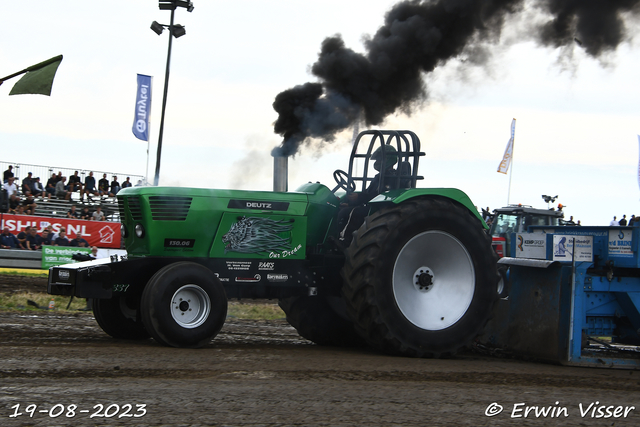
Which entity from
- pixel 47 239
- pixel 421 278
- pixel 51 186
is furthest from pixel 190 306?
pixel 51 186

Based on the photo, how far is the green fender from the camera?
7.97 m

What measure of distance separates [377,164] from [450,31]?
3071 millimetres

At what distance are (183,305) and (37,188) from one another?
15726 millimetres

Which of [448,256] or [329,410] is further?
[448,256]

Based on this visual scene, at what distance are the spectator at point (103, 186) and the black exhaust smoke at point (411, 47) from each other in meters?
14.5

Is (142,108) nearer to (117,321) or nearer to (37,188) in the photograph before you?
(37,188)

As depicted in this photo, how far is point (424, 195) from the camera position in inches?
323

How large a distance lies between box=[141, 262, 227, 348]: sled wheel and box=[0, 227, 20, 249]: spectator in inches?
477

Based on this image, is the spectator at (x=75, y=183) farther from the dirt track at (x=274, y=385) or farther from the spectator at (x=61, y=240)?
the dirt track at (x=274, y=385)

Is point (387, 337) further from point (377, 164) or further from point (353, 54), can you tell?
point (353, 54)

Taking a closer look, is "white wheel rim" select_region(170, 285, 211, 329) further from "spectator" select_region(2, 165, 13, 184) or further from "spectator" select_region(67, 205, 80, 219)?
"spectator" select_region(2, 165, 13, 184)

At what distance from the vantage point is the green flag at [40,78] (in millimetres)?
7141

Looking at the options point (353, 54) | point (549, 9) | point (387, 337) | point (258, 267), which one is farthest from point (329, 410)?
point (549, 9)

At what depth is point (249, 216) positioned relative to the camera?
8.34m
